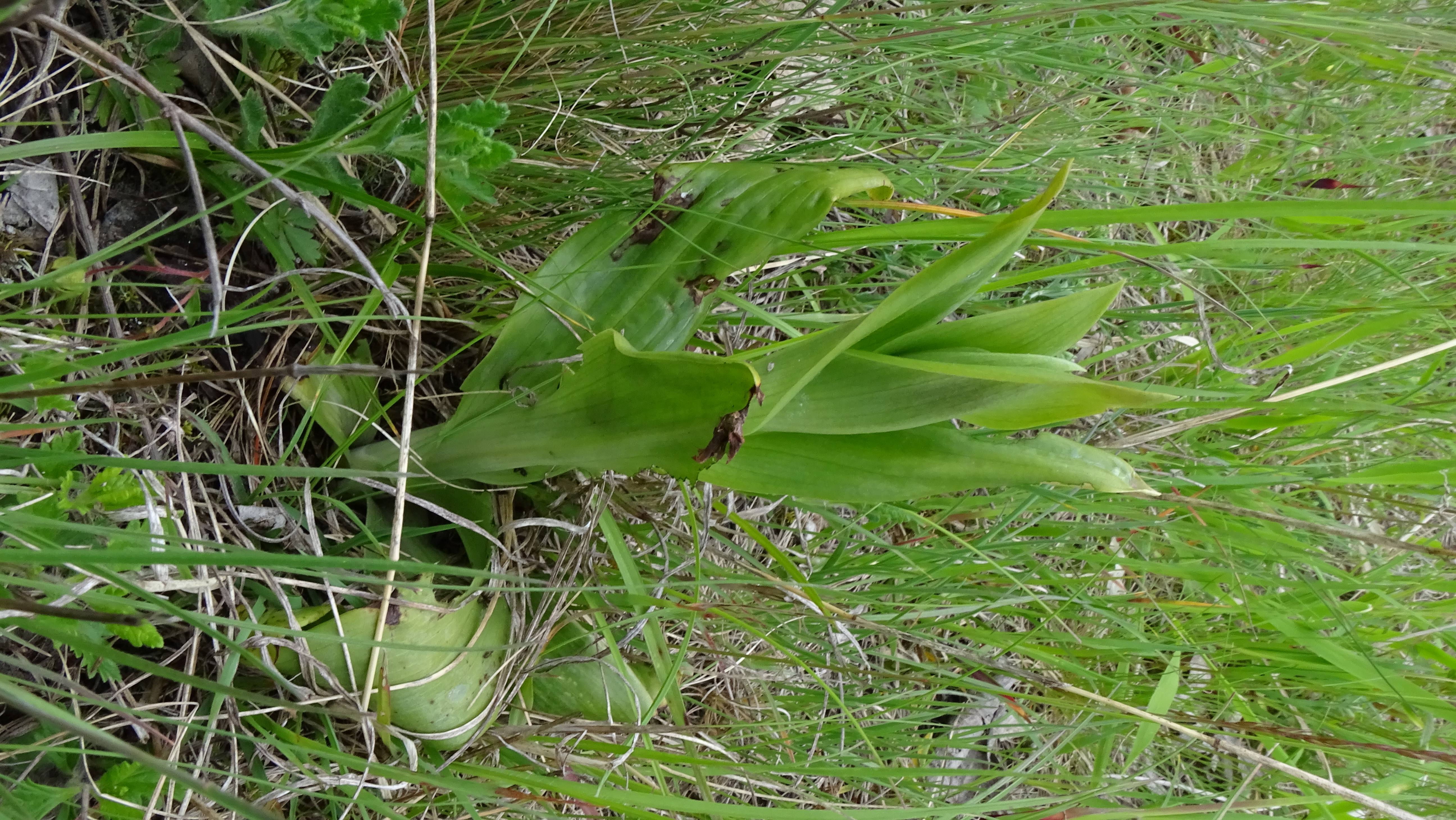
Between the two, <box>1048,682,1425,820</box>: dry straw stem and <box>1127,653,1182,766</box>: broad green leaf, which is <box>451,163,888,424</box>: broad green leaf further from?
<box>1127,653,1182,766</box>: broad green leaf

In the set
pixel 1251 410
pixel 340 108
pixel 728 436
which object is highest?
pixel 340 108

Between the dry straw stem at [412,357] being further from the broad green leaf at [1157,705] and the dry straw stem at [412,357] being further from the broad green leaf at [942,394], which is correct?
the broad green leaf at [1157,705]

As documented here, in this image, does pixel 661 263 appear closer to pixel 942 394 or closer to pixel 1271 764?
pixel 942 394

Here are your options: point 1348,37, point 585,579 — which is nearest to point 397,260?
point 585,579

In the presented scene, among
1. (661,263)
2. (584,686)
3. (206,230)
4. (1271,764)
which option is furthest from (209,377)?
(1271,764)

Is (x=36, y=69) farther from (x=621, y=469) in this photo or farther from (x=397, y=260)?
(x=621, y=469)
